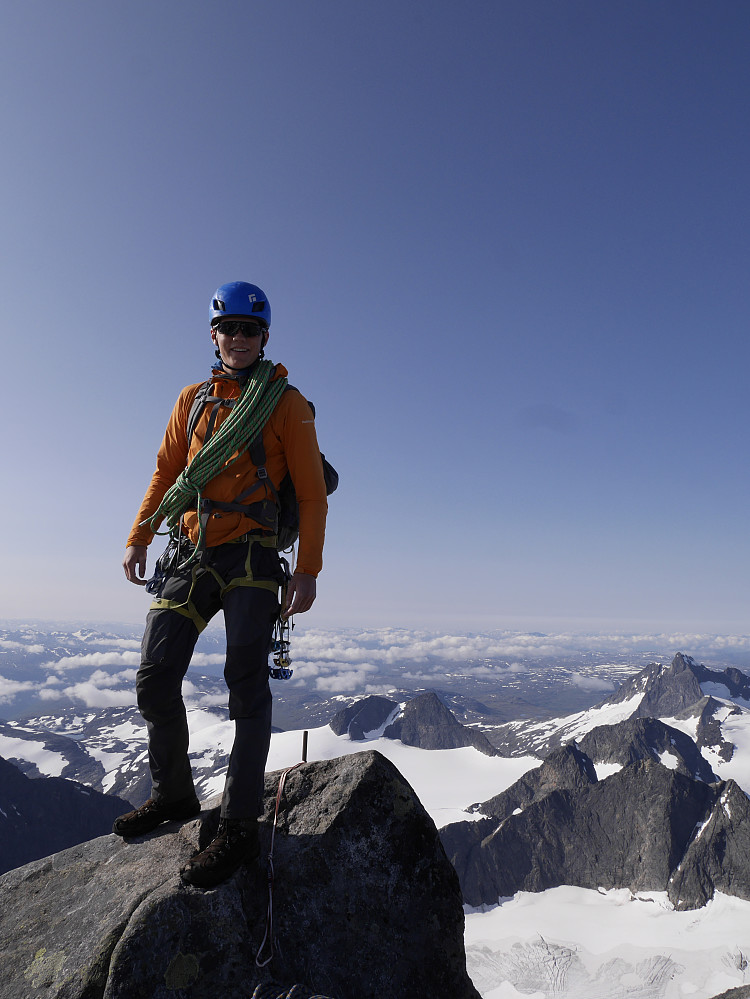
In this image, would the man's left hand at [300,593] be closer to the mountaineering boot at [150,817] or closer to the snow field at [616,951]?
the mountaineering boot at [150,817]

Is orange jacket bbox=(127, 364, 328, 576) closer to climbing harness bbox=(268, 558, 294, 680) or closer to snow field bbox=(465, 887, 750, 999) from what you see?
climbing harness bbox=(268, 558, 294, 680)

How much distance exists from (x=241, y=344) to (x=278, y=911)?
5.69 m

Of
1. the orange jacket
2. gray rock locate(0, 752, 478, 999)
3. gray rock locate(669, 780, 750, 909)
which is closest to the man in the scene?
the orange jacket

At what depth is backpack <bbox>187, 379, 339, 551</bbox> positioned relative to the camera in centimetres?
548

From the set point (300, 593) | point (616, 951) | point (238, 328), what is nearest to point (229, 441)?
point (238, 328)

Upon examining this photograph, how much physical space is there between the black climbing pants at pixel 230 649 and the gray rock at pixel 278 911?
749 mm

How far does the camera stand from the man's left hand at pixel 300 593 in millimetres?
5172

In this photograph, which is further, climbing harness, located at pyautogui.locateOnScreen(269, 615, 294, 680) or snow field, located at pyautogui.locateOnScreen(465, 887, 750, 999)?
snow field, located at pyautogui.locateOnScreen(465, 887, 750, 999)

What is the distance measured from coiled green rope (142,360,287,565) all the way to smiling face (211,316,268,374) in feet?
1.32

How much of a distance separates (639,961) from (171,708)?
704 feet

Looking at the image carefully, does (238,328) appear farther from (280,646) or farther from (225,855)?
(225,855)

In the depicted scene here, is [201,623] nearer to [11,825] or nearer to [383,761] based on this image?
[383,761]

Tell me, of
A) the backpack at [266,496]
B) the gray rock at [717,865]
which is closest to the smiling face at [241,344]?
the backpack at [266,496]

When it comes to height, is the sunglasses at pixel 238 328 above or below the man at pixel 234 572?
above
